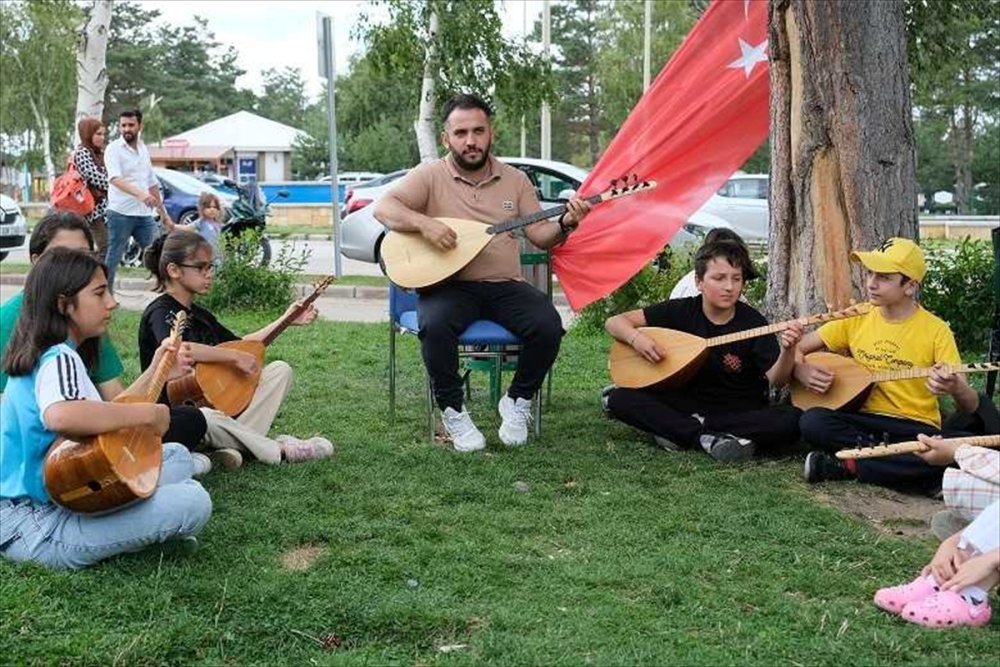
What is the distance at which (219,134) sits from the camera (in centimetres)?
4966

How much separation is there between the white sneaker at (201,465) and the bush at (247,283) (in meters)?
5.57

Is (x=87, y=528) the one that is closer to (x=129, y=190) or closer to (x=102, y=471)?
(x=102, y=471)

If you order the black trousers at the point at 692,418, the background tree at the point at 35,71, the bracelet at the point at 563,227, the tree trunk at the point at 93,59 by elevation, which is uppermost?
the background tree at the point at 35,71

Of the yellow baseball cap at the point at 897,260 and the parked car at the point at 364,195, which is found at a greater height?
the parked car at the point at 364,195

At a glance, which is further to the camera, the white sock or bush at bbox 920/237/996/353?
bush at bbox 920/237/996/353

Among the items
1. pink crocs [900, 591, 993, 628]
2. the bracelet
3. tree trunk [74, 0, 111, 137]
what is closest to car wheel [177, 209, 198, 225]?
tree trunk [74, 0, 111, 137]

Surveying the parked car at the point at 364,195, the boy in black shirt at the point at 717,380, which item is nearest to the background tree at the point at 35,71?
the parked car at the point at 364,195

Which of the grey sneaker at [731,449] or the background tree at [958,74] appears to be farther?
the background tree at [958,74]

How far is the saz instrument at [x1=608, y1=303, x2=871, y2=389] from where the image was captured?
17.4ft

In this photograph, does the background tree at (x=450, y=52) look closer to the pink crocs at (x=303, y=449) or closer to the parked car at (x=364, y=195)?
the parked car at (x=364, y=195)

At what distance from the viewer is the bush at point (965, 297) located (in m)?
8.23

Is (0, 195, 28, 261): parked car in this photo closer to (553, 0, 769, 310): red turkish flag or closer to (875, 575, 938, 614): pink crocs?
(553, 0, 769, 310): red turkish flag

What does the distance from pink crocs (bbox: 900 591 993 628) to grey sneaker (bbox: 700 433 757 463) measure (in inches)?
74.3

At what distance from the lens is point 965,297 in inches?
325
